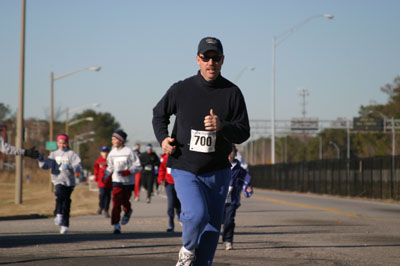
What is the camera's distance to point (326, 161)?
126 feet

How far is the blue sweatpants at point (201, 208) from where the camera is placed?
241 inches

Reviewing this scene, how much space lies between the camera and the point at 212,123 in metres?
6.13

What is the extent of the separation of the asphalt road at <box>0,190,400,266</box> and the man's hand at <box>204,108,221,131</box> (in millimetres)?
3318

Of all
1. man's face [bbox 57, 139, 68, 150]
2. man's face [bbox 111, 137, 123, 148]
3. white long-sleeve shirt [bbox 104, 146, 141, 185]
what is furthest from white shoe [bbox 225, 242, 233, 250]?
man's face [bbox 57, 139, 68, 150]

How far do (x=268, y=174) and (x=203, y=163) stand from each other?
4907 centimetres

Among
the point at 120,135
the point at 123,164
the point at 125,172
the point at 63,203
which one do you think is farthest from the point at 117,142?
the point at 63,203

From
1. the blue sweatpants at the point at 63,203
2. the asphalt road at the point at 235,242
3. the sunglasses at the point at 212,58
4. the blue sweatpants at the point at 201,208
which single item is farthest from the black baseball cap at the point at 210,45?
the blue sweatpants at the point at 63,203

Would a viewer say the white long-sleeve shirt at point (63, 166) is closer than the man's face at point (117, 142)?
Yes

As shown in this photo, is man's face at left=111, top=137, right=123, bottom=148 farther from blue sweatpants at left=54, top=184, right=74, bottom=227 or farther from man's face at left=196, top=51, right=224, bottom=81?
man's face at left=196, top=51, right=224, bottom=81

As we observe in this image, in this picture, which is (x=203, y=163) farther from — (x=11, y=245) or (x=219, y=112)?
(x=11, y=245)

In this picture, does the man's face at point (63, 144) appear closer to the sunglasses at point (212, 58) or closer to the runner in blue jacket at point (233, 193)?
the runner in blue jacket at point (233, 193)

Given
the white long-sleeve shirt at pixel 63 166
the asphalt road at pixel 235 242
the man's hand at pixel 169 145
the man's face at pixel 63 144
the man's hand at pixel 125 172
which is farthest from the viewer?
the man's hand at pixel 125 172

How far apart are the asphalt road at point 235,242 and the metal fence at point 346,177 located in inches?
446

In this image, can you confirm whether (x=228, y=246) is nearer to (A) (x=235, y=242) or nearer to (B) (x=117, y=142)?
(A) (x=235, y=242)
